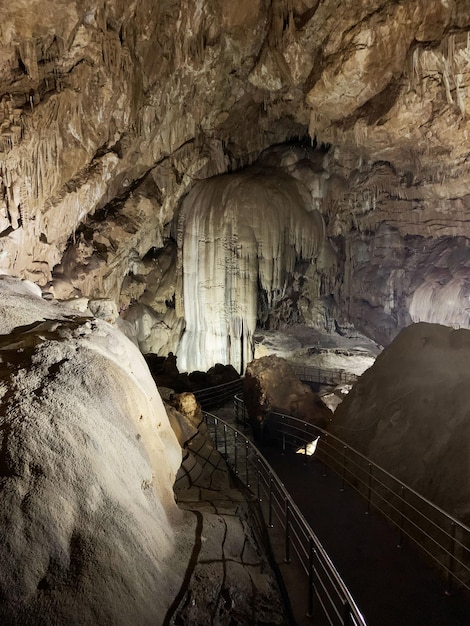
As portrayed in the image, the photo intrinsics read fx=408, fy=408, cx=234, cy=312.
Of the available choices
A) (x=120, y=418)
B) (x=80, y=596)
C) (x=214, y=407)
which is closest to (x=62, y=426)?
(x=120, y=418)

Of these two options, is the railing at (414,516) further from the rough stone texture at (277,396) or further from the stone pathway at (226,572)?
the rough stone texture at (277,396)

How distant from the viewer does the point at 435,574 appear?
372cm

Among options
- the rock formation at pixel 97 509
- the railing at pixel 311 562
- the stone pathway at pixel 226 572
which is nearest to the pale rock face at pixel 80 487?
the rock formation at pixel 97 509

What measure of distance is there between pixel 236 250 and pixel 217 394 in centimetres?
527

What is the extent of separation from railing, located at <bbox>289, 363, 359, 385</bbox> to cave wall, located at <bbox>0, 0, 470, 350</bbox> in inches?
102

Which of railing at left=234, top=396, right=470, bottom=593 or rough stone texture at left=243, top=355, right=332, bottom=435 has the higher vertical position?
railing at left=234, top=396, right=470, bottom=593

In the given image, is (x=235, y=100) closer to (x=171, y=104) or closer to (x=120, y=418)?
(x=171, y=104)

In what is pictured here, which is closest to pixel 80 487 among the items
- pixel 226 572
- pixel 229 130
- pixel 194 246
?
pixel 226 572

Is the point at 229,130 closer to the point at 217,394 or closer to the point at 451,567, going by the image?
the point at 217,394

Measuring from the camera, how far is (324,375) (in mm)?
14789

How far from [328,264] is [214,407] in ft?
25.6

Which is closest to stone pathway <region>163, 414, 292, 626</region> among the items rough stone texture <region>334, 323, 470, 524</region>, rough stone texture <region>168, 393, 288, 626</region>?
rough stone texture <region>168, 393, 288, 626</region>

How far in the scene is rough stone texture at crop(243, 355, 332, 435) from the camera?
27.9 feet

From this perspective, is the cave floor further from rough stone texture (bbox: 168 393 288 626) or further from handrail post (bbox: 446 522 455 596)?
rough stone texture (bbox: 168 393 288 626)
